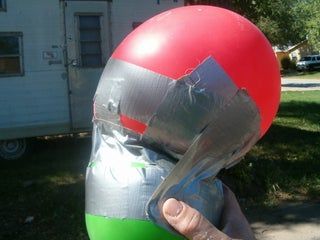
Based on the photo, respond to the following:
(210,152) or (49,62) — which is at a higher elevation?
(210,152)

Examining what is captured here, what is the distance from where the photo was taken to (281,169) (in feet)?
24.7

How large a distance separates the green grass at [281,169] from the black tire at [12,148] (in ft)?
12.1

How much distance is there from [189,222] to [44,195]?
515 centimetres

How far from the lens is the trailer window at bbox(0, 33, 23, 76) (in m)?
8.86

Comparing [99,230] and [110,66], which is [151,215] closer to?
[99,230]

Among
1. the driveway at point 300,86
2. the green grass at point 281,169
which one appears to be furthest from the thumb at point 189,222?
the driveway at point 300,86

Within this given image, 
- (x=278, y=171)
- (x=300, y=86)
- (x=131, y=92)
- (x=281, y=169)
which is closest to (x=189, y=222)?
(x=131, y=92)

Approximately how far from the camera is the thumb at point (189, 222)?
5.00 ft

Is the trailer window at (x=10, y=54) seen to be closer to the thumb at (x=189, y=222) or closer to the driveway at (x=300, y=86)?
the thumb at (x=189, y=222)

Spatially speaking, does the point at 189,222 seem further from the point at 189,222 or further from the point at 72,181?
the point at 72,181

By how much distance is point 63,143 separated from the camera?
411 inches

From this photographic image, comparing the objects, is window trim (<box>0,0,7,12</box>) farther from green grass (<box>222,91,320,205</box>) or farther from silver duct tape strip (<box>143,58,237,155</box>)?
silver duct tape strip (<box>143,58,237,155</box>)

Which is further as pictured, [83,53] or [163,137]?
[83,53]

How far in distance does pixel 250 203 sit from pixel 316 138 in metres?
4.22
